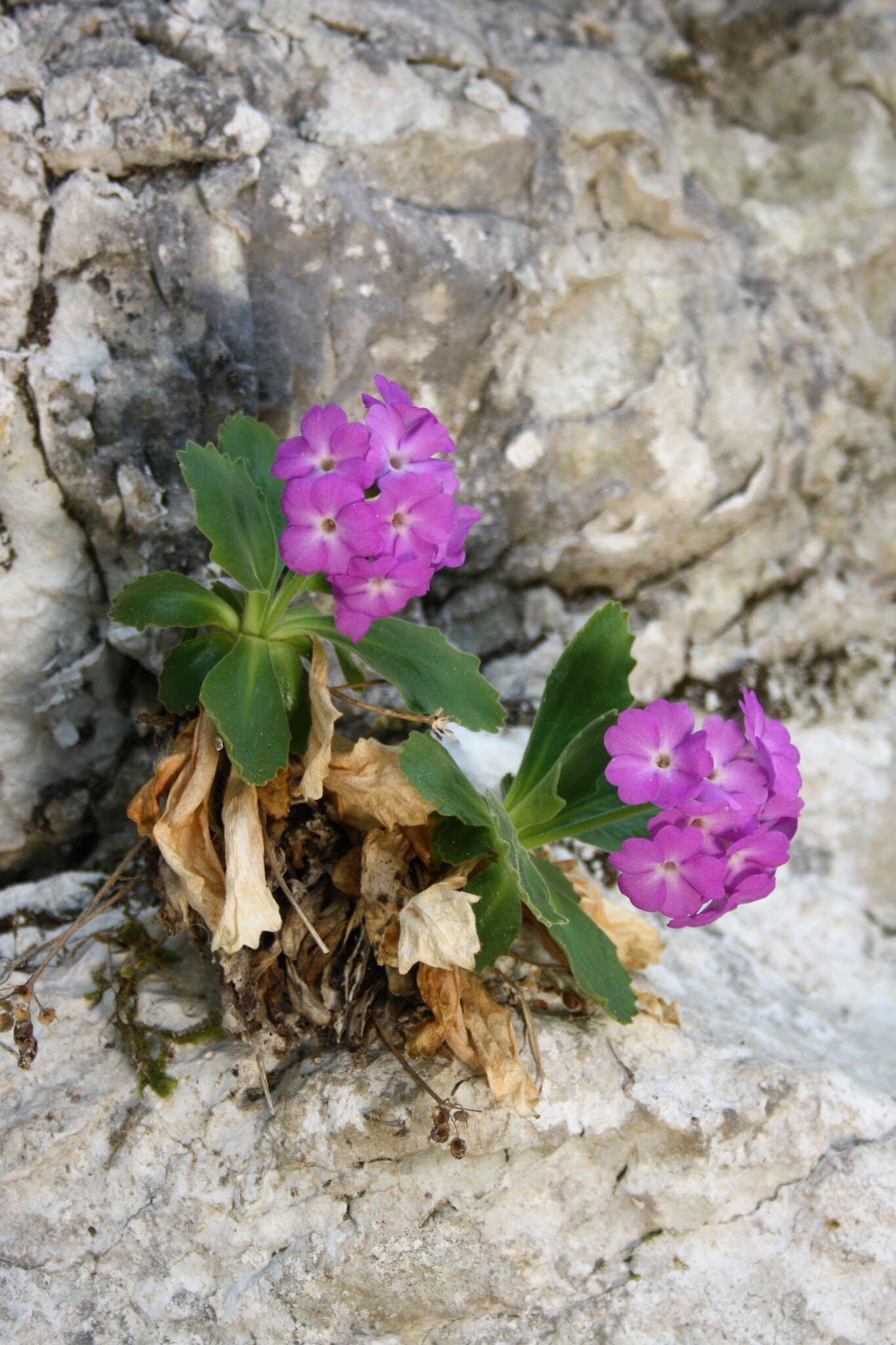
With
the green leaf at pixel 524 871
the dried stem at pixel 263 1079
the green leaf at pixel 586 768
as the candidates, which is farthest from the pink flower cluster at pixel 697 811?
the dried stem at pixel 263 1079

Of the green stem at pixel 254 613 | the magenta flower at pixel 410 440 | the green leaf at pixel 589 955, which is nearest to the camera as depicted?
the magenta flower at pixel 410 440

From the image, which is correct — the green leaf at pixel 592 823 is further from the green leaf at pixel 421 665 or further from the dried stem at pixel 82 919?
the dried stem at pixel 82 919

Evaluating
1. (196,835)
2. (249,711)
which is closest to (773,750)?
(249,711)

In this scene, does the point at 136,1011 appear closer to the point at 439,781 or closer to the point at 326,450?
the point at 439,781

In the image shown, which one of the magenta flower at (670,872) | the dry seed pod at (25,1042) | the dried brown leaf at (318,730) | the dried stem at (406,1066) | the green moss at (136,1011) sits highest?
the magenta flower at (670,872)

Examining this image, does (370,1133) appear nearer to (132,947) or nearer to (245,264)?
(132,947)

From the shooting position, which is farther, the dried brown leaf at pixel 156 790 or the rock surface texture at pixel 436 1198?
the dried brown leaf at pixel 156 790

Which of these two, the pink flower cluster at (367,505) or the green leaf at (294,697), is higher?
the pink flower cluster at (367,505)
